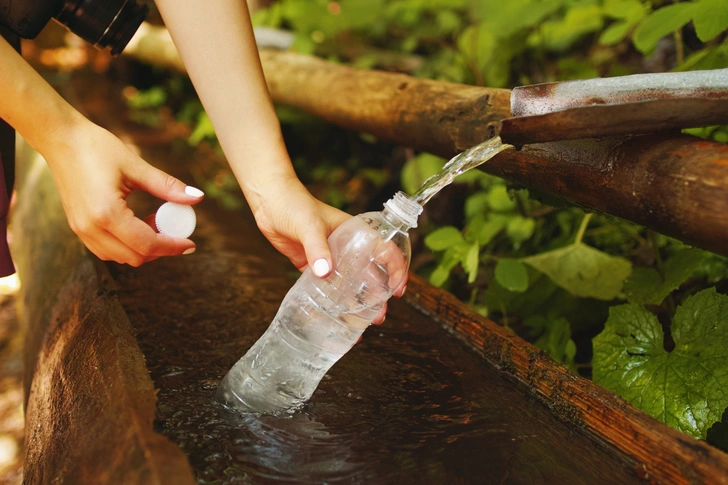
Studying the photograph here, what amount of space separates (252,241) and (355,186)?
69.4 inches

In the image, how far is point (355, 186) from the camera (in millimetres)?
4484

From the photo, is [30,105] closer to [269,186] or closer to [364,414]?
[269,186]

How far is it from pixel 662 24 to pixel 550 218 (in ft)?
4.52

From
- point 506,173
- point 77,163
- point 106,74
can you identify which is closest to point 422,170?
point 506,173

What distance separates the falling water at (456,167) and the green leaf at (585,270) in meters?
0.83

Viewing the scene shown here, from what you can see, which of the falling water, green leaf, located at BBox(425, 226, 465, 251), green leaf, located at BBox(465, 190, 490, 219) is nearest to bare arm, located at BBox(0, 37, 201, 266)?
the falling water

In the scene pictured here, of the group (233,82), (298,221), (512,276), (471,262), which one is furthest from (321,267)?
(512,276)

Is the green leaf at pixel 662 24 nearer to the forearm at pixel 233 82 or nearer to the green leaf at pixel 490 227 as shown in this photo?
the green leaf at pixel 490 227

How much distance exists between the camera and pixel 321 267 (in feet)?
4.46

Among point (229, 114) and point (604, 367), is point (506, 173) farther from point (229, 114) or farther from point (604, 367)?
point (229, 114)

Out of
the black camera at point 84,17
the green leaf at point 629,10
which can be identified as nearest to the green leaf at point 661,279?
the green leaf at point 629,10

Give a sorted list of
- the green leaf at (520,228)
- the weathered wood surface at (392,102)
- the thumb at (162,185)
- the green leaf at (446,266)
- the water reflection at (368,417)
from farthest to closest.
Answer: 1. the green leaf at (520,228)
2. the green leaf at (446,266)
3. the weathered wood surface at (392,102)
4. the thumb at (162,185)
5. the water reflection at (368,417)

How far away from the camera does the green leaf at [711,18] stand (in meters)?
1.71

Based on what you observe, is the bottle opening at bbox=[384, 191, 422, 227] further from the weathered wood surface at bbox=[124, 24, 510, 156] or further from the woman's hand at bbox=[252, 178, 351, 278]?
the weathered wood surface at bbox=[124, 24, 510, 156]
